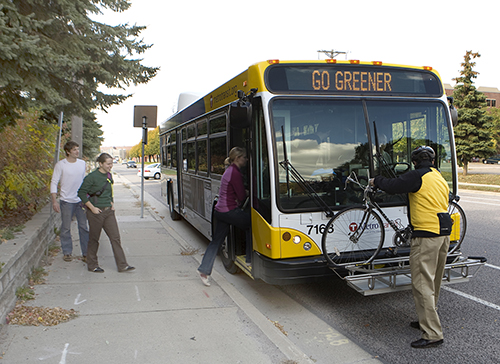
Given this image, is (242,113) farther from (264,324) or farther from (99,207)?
(99,207)

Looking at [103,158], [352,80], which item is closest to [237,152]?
[352,80]

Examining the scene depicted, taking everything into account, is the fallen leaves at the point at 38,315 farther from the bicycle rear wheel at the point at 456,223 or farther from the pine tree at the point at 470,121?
the pine tree at the point at 470,121

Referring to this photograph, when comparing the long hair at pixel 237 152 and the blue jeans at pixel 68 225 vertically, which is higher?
the long hair at pixel 237 152

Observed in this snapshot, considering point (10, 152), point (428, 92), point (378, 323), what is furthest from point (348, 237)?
point (10, 152)

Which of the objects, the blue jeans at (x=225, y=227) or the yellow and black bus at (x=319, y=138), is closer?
the yellow and black bus at (x=319, y=138)

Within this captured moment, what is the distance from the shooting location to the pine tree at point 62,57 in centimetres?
490

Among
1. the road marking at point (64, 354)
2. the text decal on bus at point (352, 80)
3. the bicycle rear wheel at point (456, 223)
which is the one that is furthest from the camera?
Result: the bicycle rear wheel at point (456, 223)

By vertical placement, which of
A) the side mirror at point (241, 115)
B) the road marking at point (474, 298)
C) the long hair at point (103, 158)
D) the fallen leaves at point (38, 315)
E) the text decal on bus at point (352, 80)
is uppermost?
the text decal on bus at point (352, 80)

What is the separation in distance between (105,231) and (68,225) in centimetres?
117

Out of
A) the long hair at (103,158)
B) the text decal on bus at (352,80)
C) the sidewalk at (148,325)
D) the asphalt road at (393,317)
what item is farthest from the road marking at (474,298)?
the long hair at (103,158)

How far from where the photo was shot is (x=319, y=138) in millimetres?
4812

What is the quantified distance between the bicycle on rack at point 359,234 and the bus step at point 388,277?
7.2 inches

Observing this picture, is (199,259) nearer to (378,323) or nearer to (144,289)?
(144,289)

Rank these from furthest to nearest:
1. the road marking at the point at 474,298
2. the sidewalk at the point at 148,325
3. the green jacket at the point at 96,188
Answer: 1. the green jacket at the point at 96,188
2. the road marking at the point at 474,298
3. the sidewalk at the point at 148,325
